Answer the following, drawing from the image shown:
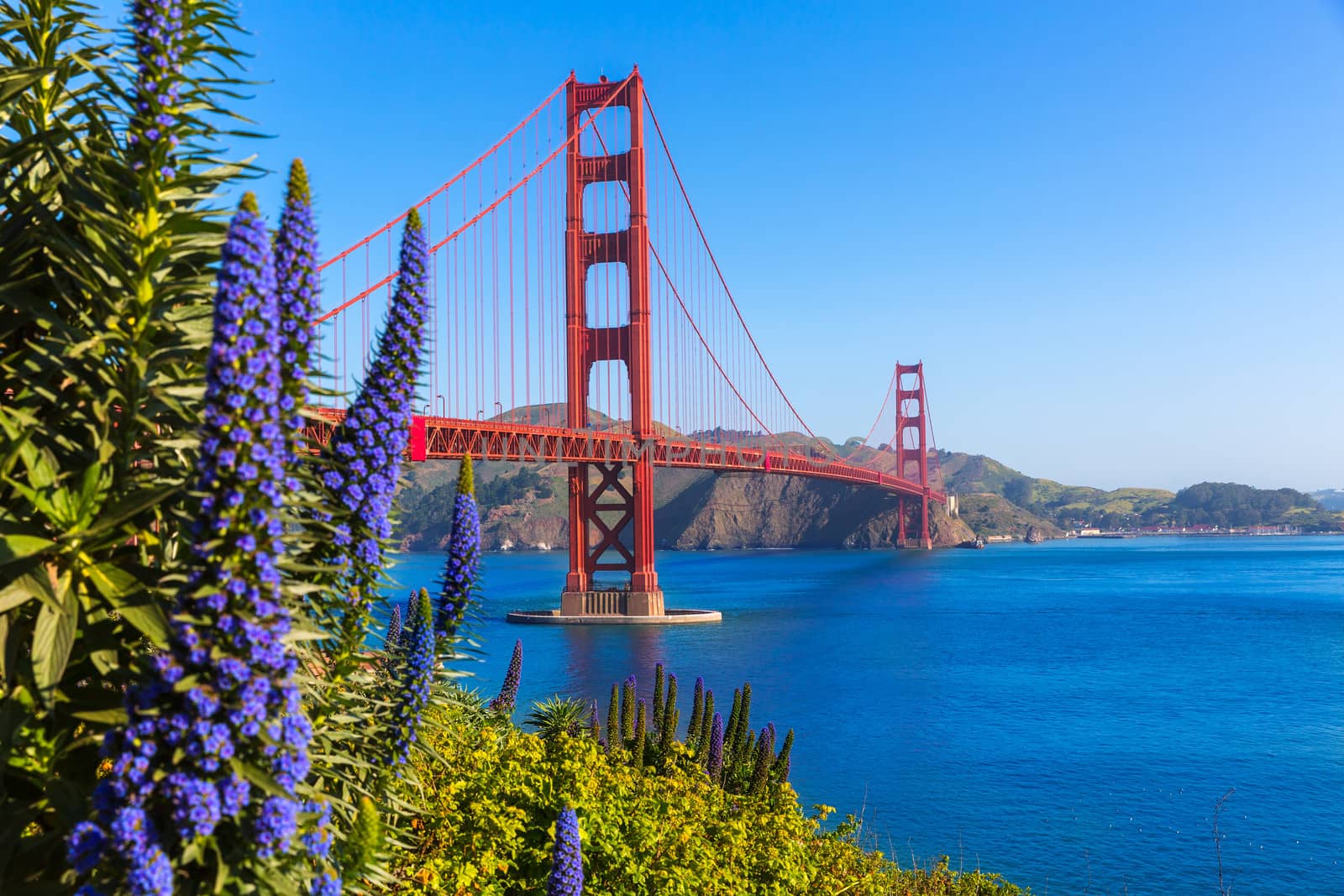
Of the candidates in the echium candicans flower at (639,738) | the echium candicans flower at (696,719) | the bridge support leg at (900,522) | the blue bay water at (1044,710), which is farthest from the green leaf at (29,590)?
the bridge support leg at (900,522)

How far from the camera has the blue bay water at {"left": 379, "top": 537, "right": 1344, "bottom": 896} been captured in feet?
83.3

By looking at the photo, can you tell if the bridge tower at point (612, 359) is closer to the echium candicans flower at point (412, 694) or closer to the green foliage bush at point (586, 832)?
the green foliage bush at point (586, 832)

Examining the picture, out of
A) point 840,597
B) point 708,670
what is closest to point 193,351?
point 708,670

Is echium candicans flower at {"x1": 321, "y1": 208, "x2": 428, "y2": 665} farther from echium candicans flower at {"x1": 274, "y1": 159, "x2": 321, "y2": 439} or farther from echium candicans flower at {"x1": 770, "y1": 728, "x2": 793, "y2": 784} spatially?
echium candicans flower at {"x1": 770, "y1": 728, "x2": 793, "y2": 784}

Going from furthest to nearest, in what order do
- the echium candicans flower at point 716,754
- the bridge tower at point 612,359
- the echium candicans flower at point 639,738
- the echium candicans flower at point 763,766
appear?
the bridge tower at point 612,359, the echium candicans flower at point 763,766, the echium candicans flower at point 716,754, the echium candicans flower at point 639,738

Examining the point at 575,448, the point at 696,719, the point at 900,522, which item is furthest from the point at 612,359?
the point at 900,522

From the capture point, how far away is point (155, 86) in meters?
4.02

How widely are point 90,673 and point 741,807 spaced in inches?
520

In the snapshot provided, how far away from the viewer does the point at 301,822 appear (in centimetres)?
355

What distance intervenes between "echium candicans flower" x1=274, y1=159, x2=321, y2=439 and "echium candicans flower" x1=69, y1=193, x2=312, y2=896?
10.9 inches

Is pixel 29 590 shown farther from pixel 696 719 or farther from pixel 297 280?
pixel 696 719

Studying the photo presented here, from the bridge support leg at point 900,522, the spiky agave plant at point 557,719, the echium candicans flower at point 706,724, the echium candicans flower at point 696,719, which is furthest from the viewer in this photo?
the bridge support leg at point 900,522

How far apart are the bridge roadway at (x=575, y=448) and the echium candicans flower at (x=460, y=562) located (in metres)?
15.0

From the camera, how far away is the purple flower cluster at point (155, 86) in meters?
4.00
